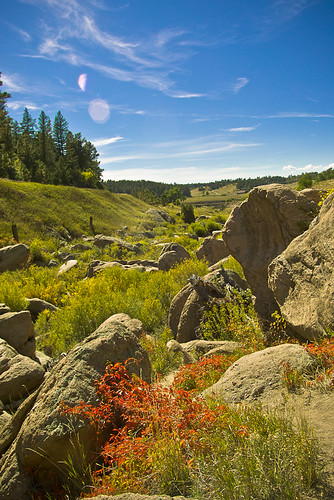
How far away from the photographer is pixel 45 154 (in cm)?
6316

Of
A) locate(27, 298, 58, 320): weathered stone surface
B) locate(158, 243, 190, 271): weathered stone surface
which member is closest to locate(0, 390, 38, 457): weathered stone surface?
locate(27, 298, 58, 320): weathered stone surface

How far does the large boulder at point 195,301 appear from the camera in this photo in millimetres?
7070

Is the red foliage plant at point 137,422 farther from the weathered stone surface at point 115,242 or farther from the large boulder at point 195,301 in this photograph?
the weathered stone surface at point 115,242

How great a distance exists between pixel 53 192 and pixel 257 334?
36786 mm

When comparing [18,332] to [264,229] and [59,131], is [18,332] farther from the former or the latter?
[59,131]

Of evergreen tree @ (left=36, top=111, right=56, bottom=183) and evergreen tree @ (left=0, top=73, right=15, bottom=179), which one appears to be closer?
evergreen tree @ (left=0, top=73, right=15, bottom=179)

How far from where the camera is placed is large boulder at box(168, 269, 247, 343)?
707 centimetres

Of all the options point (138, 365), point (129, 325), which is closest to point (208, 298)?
point (129, 325)

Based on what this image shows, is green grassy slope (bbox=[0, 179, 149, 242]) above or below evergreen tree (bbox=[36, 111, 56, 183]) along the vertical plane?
below

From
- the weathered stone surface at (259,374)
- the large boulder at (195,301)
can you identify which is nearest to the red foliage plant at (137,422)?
the weathered stone surface at (259,374)

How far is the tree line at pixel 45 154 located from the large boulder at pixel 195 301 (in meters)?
44.5

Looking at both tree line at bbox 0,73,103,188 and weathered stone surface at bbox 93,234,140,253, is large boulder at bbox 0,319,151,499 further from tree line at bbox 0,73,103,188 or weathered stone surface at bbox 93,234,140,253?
tree line at bbox 0,73,103,188

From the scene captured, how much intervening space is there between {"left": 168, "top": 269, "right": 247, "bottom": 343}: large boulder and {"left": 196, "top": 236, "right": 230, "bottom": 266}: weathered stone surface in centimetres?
583

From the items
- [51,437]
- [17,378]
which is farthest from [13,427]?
[17,378]
